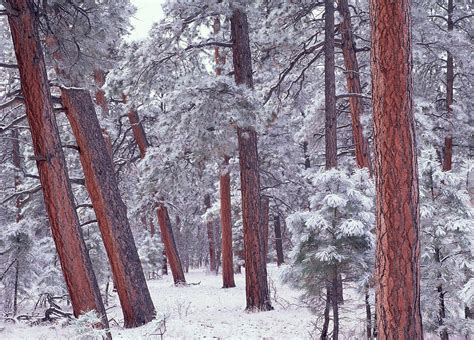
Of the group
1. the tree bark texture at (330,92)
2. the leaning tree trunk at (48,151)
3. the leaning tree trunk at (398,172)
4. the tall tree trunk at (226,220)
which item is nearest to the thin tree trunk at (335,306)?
the leaning tree trunk at (398,172)

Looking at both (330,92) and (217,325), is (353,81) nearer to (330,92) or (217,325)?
(330,92)

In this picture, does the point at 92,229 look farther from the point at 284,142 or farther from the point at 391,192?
the point at 391,192

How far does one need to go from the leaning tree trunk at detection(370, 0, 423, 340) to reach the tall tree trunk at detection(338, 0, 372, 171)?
6.00 meters

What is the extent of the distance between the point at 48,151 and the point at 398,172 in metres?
4.60

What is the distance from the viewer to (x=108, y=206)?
9.48m

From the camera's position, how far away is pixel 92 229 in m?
15.0

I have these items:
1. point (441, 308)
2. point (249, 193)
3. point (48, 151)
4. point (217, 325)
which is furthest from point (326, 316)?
point (48, 151)

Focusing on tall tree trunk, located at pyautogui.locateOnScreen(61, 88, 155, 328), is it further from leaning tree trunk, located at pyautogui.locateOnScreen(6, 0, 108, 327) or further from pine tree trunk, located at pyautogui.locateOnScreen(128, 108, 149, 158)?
pine tree trunk, located at pyautogui.locateOnScreen(128, 108, 149, 158)

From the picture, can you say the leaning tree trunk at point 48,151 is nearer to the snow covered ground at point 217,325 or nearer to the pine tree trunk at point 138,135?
the snow covered ground at point 217,325

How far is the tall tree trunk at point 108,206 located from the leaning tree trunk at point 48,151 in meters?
2.28

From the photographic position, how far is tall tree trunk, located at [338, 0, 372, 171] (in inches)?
439

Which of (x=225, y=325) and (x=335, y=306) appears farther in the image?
(x=225, y=325)

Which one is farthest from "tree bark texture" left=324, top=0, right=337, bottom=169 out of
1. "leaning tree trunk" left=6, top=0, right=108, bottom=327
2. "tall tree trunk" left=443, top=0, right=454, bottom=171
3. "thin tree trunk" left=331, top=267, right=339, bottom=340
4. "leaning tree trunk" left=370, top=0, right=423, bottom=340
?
"tall tree trunk" left=443, top=0, right=454, bottom=171

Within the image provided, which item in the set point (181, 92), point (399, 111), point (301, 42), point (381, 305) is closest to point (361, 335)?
point (381, 305)
